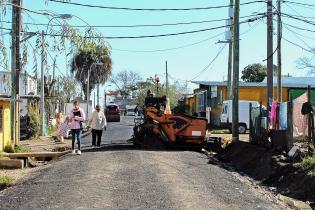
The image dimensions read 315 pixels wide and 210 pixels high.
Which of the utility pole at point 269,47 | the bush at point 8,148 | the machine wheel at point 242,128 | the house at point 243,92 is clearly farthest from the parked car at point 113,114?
the bush at point 8,148

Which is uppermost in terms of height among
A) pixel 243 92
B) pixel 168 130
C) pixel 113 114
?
pixel 243 92

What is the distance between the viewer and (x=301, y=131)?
17.6 metres

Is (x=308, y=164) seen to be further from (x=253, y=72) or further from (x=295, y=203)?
(x=253, y=72)

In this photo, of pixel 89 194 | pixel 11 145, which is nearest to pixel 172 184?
pixel 89 194

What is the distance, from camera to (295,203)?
428 inches

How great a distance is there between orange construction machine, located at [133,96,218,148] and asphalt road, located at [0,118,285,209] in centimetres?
565

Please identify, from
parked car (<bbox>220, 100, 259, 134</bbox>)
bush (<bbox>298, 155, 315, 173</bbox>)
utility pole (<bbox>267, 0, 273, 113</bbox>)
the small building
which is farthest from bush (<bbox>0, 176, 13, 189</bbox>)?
parked car (<bbox>220, 100, 259, 134</bbox>)

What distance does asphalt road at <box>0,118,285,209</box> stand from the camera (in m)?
9.59

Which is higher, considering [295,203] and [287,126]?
[287,126]

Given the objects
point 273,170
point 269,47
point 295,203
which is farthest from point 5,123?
point 295,203

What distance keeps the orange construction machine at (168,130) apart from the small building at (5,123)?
514cm

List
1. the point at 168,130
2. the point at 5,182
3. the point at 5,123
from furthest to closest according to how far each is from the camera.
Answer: the point at 5,123
the point at 168,130
the point at 5,182

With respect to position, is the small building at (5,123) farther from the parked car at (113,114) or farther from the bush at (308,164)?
the parked car at (113,114)

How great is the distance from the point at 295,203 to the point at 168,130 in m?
10.9
